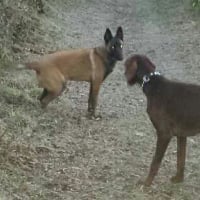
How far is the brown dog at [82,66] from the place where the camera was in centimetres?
852

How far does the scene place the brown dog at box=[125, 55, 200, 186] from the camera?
5.91m

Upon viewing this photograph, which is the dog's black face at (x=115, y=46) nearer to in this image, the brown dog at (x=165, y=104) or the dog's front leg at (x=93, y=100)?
the dog's front leg at (x=93, y=100)

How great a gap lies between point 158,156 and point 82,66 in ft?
9.46

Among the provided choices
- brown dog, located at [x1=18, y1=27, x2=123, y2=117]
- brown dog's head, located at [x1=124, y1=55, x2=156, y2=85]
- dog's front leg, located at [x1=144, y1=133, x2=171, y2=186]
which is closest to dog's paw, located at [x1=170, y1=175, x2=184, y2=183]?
dog's front leg, located at [x1=144, y1=133, x2=171, y2=186]

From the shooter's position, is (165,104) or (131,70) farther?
(131,70)

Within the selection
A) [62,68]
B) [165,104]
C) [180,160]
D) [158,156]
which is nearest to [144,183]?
[158,156]

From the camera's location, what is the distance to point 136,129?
824 centimetres

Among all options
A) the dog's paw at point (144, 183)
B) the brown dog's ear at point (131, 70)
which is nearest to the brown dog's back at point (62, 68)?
the brown dog's ear at point (131, 70)

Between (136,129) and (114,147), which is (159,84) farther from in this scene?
(136,129)

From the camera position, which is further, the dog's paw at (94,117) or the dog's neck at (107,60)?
the dog's neck at (107,60)

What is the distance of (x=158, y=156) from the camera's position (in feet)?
20.2

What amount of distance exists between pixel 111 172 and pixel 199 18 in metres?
10.4

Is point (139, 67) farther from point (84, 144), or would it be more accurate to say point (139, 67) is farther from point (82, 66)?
point (82, 66)

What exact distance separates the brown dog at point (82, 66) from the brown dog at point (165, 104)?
2.33m
